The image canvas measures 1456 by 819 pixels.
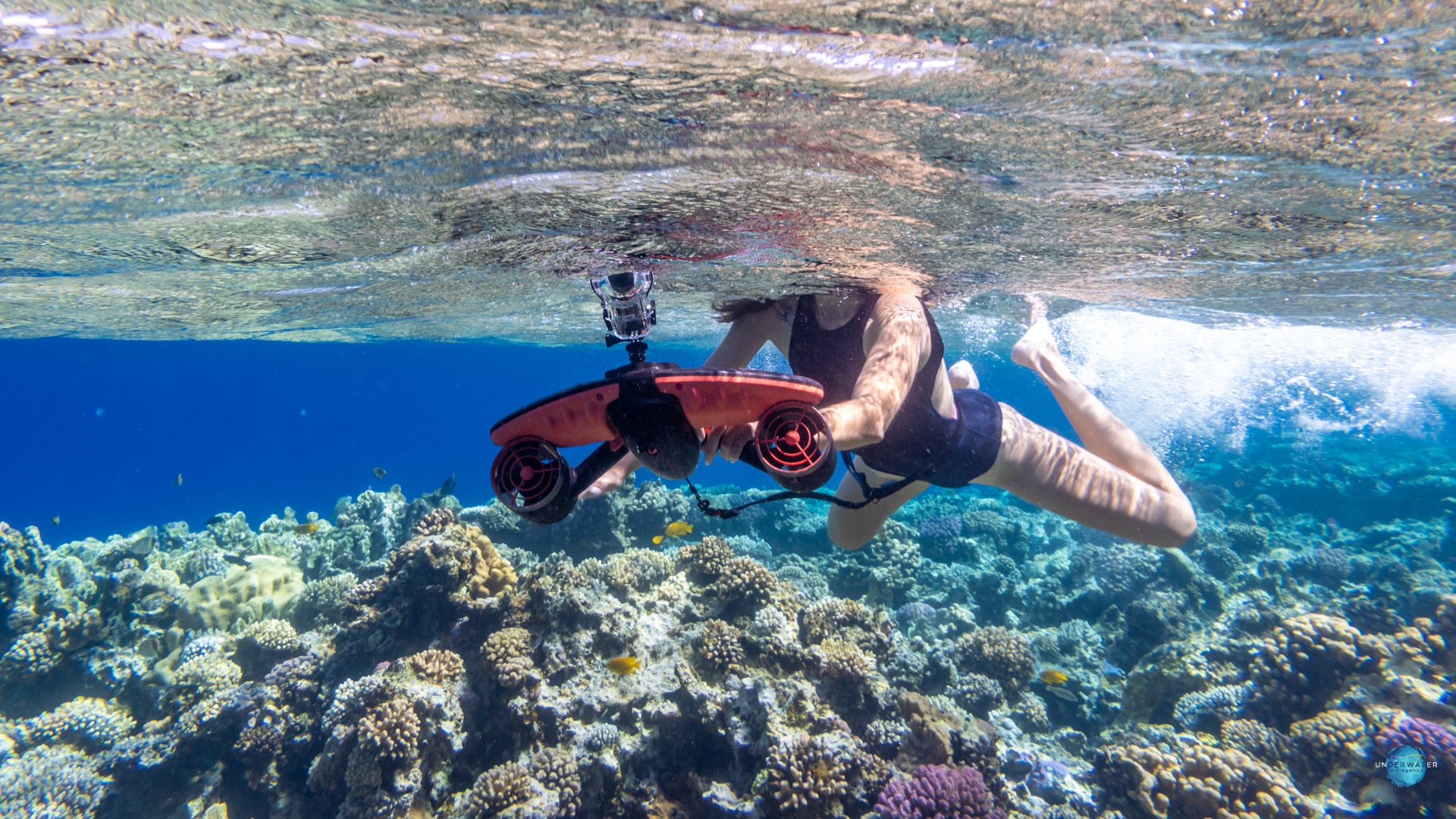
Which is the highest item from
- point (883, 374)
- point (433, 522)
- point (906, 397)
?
point (883, 374)

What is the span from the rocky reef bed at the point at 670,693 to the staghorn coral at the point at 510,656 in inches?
1.2

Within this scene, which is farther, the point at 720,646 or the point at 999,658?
the point at 999,658

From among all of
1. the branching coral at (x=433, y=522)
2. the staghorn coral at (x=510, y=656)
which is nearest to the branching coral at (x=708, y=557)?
the staghorn coral at (x=510, y=656)

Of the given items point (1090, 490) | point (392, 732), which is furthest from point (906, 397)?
point (392, 732)

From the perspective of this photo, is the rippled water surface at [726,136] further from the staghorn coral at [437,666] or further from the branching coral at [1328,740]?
the branching coral at [1328,740]

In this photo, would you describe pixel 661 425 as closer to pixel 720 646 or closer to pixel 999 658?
pixel 720 646

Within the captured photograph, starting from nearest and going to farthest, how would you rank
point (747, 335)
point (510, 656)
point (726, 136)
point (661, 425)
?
point (661, 425) → point (726, 136) → point (747, 335) → point (510, 656)

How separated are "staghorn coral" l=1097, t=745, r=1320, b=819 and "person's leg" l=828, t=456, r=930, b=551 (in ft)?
13.3

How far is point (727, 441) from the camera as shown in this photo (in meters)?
2.57

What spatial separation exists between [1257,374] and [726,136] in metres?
38.6

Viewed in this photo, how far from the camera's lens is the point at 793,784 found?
5227 mm

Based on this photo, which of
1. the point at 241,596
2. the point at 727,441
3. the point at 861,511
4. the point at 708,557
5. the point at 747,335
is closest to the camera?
the point at 727,441

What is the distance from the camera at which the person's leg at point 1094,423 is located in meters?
5.36

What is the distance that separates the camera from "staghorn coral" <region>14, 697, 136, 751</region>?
836 centimetres
